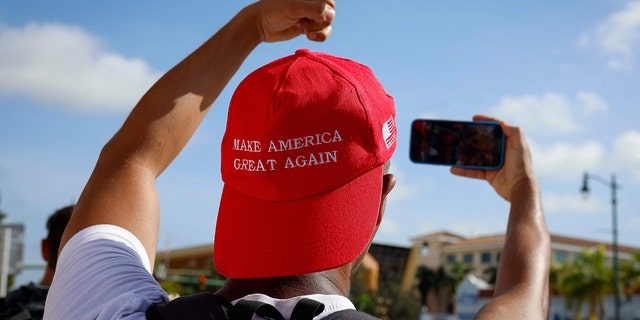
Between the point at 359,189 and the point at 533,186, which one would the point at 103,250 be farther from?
the point at 533,186

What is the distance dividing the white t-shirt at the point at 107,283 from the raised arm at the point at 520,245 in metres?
0.36

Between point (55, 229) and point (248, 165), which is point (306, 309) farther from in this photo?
point (55, 229)

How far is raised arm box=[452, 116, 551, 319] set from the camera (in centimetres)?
151

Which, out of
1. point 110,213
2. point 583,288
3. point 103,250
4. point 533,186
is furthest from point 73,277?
point 583,288

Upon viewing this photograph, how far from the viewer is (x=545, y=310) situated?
156cm

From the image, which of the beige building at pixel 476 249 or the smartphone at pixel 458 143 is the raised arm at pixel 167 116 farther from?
the beige building at pixel 476 249

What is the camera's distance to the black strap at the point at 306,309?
1274 millimetres

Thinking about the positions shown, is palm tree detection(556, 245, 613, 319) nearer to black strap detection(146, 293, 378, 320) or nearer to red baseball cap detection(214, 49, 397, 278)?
red baseball cap detection(214, 49, 397, 278)

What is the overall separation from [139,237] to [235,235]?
28cm

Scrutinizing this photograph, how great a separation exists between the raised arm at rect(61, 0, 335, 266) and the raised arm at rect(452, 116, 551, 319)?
62 cm

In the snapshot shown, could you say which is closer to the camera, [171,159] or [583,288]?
[171,159]

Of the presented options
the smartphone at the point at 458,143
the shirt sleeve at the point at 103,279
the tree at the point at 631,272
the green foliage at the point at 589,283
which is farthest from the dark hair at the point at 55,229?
the green foliage at the point at 589,283

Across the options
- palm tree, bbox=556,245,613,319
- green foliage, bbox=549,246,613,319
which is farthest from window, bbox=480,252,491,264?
palm tree, bbox=556,245,613,319

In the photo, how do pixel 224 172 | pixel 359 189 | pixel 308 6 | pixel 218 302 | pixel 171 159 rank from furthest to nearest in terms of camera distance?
pixel 171 159 → pixel 308 6 → pixel 224 172 → pixel 359 189 → pixel 218 302
